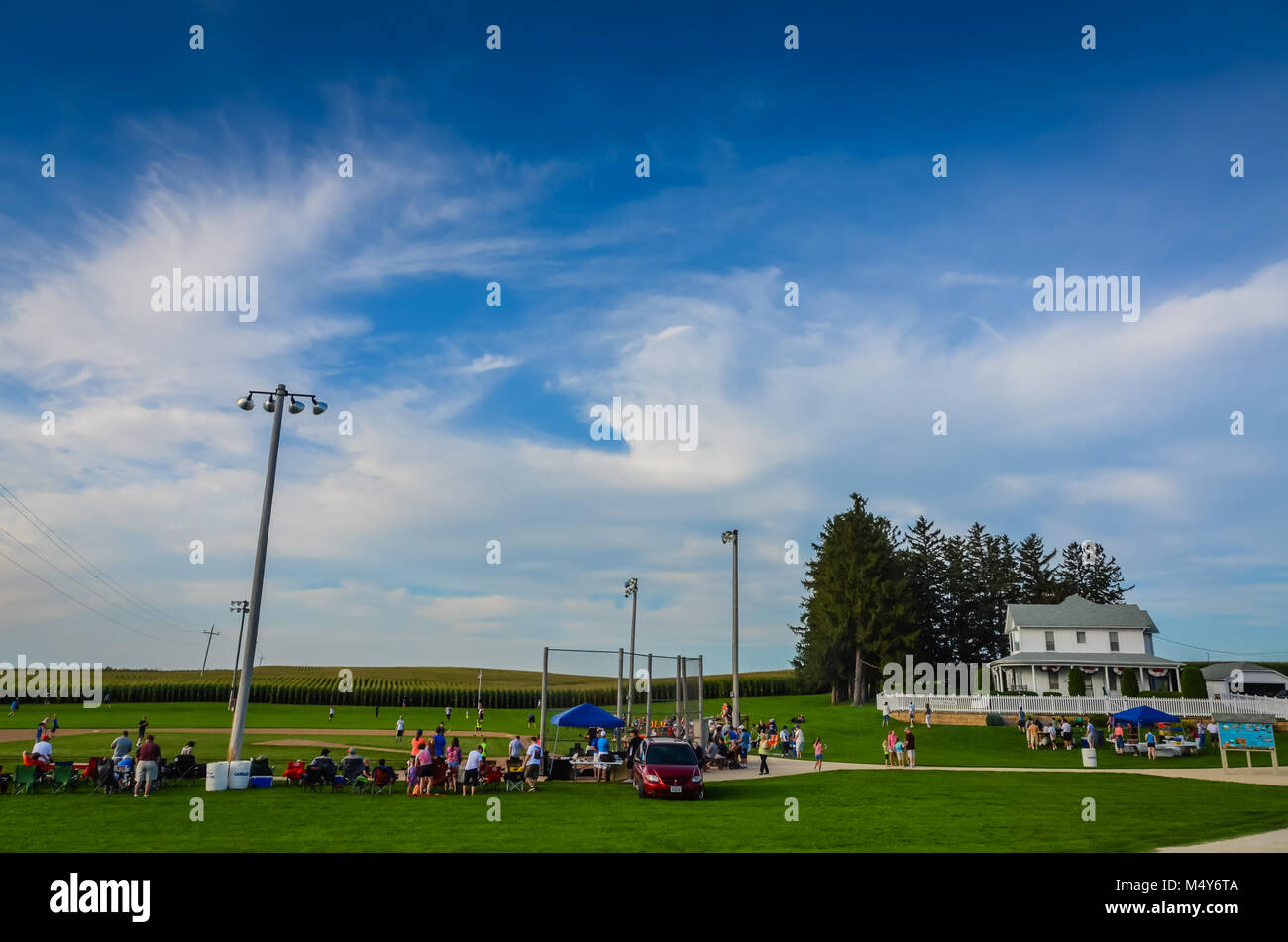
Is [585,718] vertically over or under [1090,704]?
over

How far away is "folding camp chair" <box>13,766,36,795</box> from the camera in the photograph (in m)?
21.1

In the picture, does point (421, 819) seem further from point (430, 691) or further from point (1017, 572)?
point (1017, 572)

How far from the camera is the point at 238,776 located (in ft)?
71.3

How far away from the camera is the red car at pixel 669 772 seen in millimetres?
21484

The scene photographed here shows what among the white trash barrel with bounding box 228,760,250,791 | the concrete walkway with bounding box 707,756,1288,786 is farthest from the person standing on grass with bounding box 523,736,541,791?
the white trash barrel with bounding box 228,760,250,791

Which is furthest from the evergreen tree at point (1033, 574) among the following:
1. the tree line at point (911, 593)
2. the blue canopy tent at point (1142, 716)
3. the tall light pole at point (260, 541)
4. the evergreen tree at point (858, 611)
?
the tall light pole at point (260, 541)

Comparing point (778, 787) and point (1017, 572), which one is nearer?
point (778, 787)

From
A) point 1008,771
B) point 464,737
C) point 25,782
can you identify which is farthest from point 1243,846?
point 464,737

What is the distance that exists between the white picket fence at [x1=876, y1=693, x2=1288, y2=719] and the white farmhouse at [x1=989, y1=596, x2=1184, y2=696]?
11.9 metres

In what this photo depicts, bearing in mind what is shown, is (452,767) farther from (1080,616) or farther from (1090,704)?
(1080,616)

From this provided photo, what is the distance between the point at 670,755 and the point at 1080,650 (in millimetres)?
55836

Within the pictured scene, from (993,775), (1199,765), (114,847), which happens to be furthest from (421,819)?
(1199,765)
